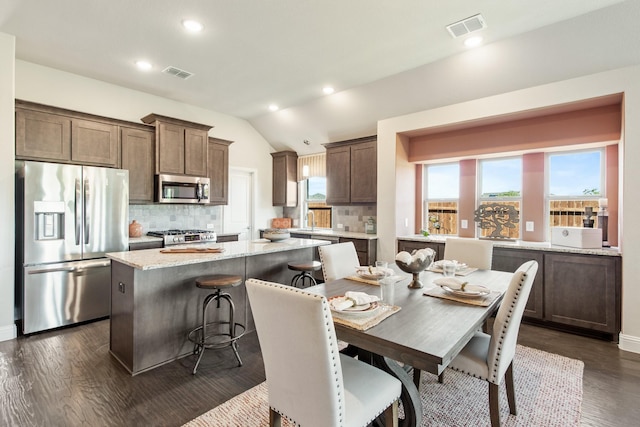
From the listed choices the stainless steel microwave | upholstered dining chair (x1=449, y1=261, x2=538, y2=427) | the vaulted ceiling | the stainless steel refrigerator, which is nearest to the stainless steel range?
the stainless steel microwave

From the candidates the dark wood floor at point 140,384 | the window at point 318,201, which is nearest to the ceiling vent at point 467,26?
the dark wood floor at point 140,384

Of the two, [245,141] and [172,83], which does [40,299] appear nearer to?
[172,83]

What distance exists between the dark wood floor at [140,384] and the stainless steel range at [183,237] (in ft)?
5.16

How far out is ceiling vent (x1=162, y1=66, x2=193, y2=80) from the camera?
3.99 meters

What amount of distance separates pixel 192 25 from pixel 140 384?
314 centimetres

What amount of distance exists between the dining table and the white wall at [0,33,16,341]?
131 inches

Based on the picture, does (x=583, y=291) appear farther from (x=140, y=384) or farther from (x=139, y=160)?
(x=139, y=160)

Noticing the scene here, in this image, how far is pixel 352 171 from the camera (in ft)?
17.6

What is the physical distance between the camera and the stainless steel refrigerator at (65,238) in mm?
3285

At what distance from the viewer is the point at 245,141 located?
247 inches

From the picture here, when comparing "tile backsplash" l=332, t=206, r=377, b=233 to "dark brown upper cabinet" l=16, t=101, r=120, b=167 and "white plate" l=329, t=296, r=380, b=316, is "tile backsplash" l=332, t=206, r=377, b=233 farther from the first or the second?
"white plate" l=329, t=296, r=380, b=316

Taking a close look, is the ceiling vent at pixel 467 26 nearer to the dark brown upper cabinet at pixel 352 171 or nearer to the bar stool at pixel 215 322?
the dark brown upper cabinet at pixel 352 171

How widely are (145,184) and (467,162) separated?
4.66 m

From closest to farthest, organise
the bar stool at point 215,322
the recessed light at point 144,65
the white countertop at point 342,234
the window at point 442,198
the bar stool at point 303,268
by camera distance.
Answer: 1. the bar stool at point 215,322
2. the bar stool at point 303,268
3. the recessed light at point 144,65
4. the window at point 442,198
5. the white countertop at point 342,234
